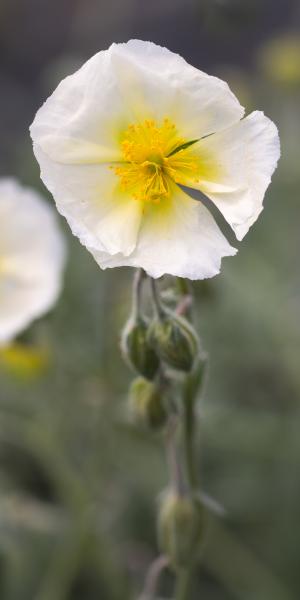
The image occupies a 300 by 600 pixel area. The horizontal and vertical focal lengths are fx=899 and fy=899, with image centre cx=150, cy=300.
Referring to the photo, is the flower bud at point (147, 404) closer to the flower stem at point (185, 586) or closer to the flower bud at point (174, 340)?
the flower bud at point (174, 340)

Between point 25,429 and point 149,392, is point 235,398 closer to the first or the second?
point 25,429

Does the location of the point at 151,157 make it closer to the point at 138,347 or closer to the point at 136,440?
the point at 138,347

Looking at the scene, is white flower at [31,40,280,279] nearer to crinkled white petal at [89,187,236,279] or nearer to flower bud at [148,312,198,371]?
crinkled white petal at [89,187,236,279]

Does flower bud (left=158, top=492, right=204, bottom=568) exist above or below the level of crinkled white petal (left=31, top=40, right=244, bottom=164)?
below

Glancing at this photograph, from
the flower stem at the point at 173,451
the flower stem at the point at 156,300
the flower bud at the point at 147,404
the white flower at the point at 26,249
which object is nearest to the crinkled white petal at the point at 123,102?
the flower stem at the point at 156,300

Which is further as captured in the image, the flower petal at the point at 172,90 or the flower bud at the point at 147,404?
the flower bud at the point at 147,404

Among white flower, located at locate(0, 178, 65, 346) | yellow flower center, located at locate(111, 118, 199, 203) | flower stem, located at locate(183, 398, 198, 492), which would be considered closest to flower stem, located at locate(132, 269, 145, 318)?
yellow flower center, located at locate(111, 118, 199, 203)
